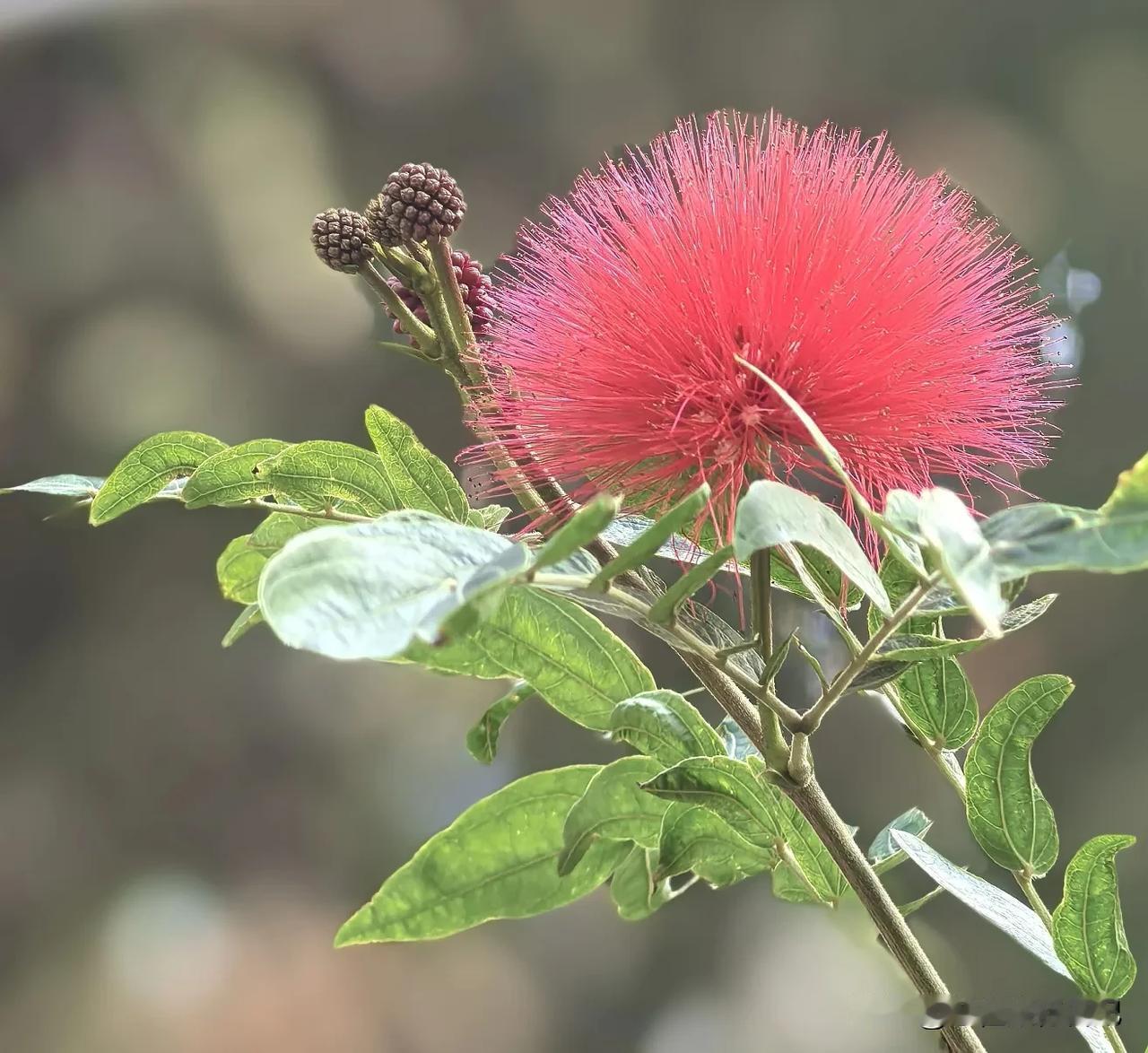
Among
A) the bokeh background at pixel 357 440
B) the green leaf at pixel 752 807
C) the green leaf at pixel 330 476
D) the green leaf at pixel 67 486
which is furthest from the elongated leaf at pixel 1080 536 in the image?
the bokeh background at pixel 357 440

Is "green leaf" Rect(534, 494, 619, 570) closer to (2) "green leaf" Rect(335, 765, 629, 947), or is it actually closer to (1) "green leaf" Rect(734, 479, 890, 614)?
(1) "green leaf" Rect(734, 479, 890, 614)

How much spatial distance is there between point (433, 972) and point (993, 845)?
0.80m

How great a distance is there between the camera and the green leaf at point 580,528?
0.71 ft

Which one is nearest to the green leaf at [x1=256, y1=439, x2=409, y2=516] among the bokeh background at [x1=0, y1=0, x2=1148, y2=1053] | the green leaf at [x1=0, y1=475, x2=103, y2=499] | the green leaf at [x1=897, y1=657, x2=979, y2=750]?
the green leaf at [x1=0, y1=475, x2=103, y2=499]

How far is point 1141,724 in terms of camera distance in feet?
3.35

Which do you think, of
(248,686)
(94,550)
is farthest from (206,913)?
(94,550)

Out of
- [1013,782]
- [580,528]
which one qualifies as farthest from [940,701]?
[580,528]

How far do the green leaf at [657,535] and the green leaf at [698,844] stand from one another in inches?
4.2

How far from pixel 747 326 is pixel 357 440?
0.86m

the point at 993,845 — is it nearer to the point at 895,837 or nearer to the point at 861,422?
the point at 895,837

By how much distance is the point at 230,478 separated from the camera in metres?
0.38

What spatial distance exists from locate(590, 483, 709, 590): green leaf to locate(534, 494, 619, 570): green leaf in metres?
0.01

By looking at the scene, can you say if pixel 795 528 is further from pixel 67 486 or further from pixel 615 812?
pixel 67 486

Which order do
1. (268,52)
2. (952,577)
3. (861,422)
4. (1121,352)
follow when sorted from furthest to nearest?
1. (268,52)
2. (1121,352)
3. (861,422)
4. (952,577)
